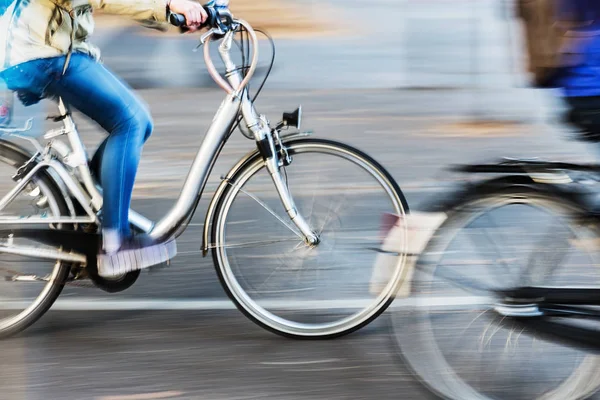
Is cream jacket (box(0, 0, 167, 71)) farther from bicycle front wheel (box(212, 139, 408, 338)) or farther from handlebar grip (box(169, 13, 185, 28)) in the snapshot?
bicycle front wheel (box(212, 139, 408, 338))

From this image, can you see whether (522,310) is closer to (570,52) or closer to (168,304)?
(570,52)

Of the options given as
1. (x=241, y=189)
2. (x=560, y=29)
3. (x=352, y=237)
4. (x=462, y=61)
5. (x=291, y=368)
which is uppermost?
(x=560, y=29)

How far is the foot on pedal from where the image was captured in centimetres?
402

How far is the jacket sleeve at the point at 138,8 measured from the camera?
145 inches

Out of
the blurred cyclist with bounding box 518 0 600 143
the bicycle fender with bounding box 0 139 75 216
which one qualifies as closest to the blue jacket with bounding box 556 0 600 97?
the blurred cyclist with bounding box 518 0 600 143

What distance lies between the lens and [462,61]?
34.4 feet

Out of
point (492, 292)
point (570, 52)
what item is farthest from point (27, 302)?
point (570, 52)

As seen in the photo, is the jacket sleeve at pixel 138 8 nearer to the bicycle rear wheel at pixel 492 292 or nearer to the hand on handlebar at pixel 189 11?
the hand on handlebar at pixel 189 11

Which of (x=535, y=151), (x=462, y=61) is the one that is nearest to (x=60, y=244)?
(x=535, y=151)

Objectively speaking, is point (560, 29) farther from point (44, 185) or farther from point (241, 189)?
point (44, 185)

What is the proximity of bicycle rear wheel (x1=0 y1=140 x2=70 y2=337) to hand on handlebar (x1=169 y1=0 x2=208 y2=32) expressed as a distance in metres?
0.91

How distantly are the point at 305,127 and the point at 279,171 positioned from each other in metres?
3.76

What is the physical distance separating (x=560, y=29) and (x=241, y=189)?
5.13ft

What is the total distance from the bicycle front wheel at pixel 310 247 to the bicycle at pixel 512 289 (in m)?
0.64
